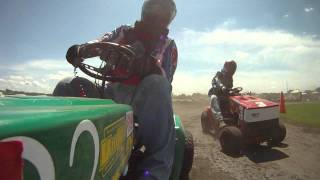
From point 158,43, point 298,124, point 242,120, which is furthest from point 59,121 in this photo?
point 298,124

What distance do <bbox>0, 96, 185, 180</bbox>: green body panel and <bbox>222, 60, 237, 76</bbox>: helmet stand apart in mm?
7738

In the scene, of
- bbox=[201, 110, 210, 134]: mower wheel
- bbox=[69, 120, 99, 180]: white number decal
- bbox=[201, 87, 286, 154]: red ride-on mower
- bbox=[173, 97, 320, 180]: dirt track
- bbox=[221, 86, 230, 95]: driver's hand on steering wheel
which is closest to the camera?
bbox=[69, 120, 99, 180]: white number decal

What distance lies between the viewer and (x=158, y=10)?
3406mm

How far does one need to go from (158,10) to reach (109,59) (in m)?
0.87

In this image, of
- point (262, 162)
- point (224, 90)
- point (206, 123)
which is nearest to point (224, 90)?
point (224, 90)

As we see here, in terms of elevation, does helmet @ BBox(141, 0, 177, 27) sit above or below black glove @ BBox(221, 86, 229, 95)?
above

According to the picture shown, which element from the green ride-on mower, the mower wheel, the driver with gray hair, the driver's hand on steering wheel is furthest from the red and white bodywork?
the green ride-on mower

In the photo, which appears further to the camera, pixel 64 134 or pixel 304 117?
pixel 304 117

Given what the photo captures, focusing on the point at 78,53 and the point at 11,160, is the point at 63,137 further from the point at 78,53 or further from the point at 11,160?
the point at 78,53

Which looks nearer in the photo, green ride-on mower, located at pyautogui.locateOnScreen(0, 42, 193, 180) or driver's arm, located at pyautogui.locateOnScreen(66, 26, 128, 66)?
green ride-on mower, located at pyautogui.locateOnScreen(0, 42, 193, 180)

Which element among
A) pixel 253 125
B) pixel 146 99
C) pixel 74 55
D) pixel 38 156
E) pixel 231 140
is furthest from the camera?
pixel 253 125

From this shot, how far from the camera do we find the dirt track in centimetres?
507

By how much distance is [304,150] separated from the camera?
7.01 meters

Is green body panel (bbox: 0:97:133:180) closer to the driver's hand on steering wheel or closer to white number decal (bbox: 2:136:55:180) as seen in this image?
white number decal (bbox: 2:136:55:180)
